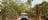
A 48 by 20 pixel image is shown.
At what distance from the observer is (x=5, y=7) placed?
1.52 metres

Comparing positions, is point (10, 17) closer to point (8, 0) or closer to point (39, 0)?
point (8, 0)

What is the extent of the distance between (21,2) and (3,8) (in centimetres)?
31

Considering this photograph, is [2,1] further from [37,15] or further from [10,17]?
[37,15]

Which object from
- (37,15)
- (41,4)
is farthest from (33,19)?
(41,4)

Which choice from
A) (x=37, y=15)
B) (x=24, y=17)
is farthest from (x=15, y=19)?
(x=37, y=15)

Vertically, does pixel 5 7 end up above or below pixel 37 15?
above

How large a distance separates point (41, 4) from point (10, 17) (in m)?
0.55

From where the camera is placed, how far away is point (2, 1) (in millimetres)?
1546

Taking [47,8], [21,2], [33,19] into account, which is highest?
[21,2]

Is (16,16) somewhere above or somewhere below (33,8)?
below

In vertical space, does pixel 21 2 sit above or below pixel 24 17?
above

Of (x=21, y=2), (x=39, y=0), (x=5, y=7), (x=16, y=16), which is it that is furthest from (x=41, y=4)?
(x=5, y=7)

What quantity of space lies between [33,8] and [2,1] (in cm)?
53

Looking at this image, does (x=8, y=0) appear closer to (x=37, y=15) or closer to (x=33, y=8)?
(x=33, y=8)
